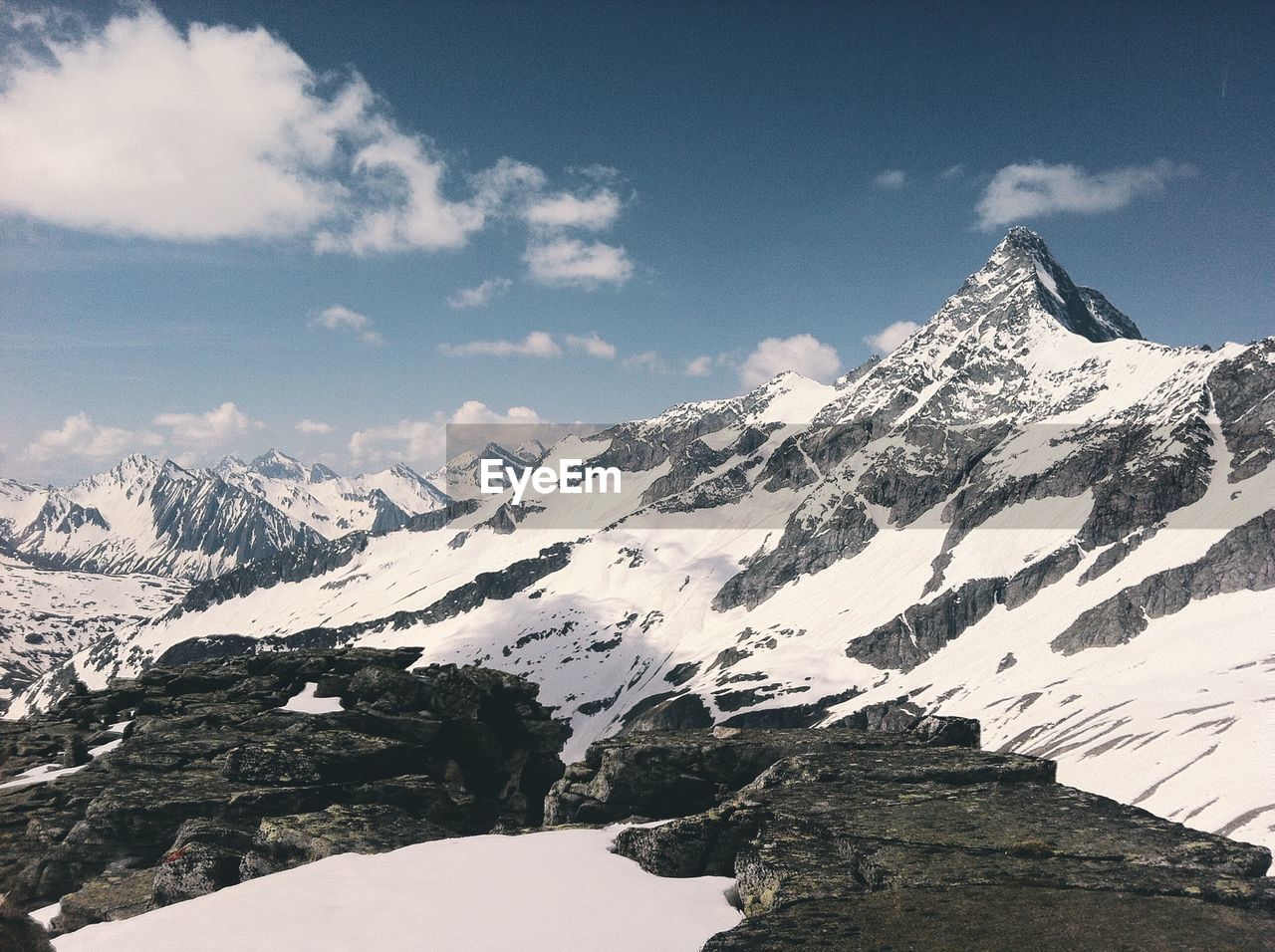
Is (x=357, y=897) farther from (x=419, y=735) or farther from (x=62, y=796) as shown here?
(x=62, y=796)

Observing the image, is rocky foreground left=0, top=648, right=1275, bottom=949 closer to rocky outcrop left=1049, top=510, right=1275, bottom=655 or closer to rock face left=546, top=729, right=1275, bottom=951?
rock face left=546, top=729, right=1275, bottom=951

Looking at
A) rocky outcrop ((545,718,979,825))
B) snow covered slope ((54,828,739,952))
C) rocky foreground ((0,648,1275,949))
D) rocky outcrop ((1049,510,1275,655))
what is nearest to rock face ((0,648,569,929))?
rocky foreground ((0,648,1275,949))

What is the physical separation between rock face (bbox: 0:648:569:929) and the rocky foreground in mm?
134

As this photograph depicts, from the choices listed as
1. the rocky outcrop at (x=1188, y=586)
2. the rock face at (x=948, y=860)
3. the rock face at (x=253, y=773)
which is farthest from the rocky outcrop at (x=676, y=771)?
the rocky outcrop at (x=1188, y=586)

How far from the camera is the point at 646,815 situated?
29719 mm

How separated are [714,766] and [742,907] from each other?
12.4m

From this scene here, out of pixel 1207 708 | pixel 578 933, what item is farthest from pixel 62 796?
pixel 1207 708

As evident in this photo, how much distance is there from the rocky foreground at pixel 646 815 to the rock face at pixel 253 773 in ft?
0.44

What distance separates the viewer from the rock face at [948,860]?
14875 mm

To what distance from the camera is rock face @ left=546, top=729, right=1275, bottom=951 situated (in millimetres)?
14875

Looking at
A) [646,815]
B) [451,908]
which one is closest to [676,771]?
[646,815]

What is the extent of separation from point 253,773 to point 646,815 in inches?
734

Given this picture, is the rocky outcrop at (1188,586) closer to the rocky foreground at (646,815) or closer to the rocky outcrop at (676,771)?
the rocky foreground at (646,815)

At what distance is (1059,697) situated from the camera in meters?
150
